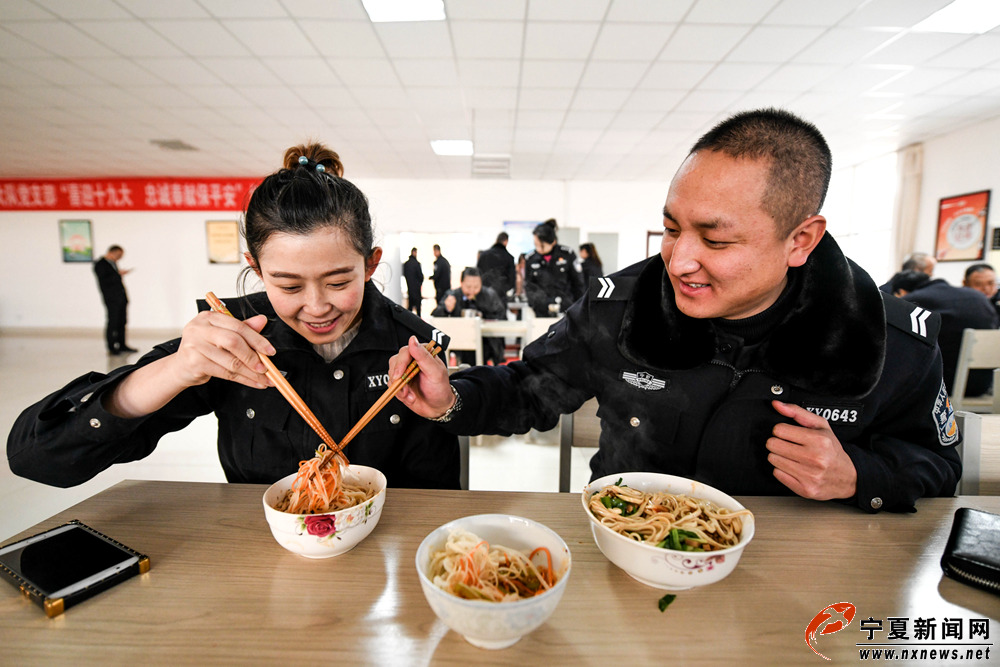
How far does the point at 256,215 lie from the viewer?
127 cm

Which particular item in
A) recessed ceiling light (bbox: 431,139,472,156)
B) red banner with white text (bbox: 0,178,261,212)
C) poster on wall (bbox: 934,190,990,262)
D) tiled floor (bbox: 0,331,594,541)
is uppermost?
recessed ceiling light (bbox: 431,139,472,156)

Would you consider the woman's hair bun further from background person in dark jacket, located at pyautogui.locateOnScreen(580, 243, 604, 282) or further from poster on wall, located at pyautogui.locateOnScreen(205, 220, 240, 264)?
poster on wall, located at pyautogui.locateOnScreen(205, 220, 240, 264)

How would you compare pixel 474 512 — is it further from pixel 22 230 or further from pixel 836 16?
pixel 22 230

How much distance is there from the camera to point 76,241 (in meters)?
10.5

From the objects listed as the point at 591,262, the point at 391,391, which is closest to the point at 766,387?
the point at 391,391

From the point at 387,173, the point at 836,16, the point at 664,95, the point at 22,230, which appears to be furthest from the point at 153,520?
the point at 22,230

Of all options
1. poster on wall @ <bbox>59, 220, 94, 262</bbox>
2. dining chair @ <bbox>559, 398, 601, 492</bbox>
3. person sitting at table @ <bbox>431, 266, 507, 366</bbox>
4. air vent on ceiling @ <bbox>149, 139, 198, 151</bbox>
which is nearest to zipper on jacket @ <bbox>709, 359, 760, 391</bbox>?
dining chair @ <bbox>559, 398, 601, 492</bbox>

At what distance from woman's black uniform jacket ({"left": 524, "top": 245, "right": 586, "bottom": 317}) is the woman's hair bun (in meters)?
4.92

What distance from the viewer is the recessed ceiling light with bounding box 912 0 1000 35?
152 inches

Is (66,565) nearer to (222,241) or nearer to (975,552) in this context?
(975,552)

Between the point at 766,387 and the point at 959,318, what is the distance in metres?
3.67

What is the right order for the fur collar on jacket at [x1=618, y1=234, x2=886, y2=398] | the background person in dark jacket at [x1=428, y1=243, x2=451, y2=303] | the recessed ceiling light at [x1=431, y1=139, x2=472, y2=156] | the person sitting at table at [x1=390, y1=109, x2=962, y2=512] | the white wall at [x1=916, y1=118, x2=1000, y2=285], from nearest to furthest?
the person sitting at table at [x1=390, y1=109, x2=962, y2=512] < the fur collar on jacket at [x1=618, y1=234, x2=886, y2=398] < the background person in dark jacket at [x1=428, y1=243, x2=451, y2=303] < the white wall at [x1=916, y1=118, x2=1000, y2=285] < the recessed ceiling light at [x1=431, y1=139, x2=472, y2=156]

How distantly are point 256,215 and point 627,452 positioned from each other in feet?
4.06

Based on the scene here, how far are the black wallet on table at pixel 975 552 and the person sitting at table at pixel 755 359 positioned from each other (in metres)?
0.15
